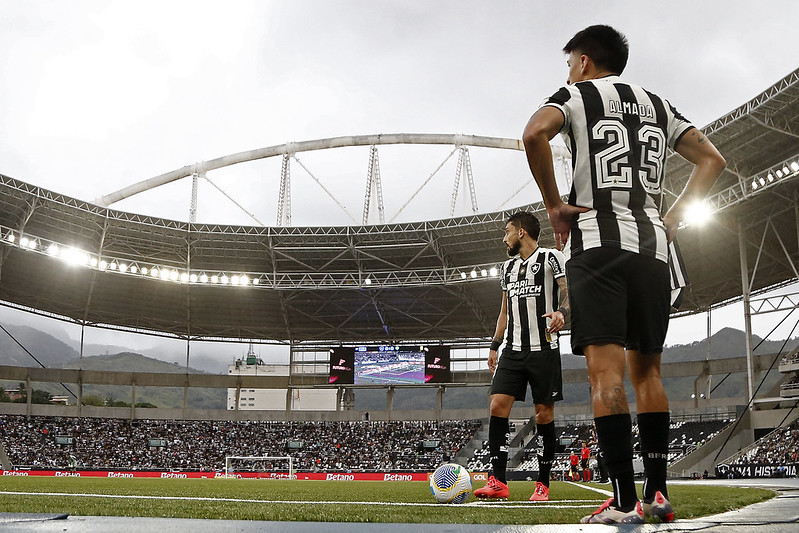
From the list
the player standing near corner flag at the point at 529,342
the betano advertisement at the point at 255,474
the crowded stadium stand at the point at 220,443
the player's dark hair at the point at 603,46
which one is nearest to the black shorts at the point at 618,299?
the player's dark hair at the point at 603,46

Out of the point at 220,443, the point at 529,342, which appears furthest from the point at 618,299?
the point at 220,443

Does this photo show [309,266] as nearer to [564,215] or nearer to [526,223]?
[526,223]

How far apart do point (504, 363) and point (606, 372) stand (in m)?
3.66

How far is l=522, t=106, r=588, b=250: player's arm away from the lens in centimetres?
329

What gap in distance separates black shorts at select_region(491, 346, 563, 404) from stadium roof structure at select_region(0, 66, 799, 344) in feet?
67.9

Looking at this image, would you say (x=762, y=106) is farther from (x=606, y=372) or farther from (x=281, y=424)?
(x=281, y=424)

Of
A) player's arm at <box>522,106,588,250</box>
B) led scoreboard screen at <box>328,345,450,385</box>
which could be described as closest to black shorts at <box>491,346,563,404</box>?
player's arm at <box>522,106,588,250</box>

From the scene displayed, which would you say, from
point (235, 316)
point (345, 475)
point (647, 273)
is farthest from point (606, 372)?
point (235, 316)

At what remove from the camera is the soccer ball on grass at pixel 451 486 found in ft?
18.0

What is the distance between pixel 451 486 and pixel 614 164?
311cm

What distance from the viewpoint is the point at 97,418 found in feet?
134

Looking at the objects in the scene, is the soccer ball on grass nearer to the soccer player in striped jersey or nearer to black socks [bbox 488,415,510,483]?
black socks [bbox 488,415,510,483]

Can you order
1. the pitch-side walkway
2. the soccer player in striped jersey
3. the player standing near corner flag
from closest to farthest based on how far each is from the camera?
the pitch-side walkway
the soccer player in striped jersey
the player standing near corner flag

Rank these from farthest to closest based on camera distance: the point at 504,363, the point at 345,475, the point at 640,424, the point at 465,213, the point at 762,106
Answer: the point at 465,213 < the point at 345,475 < the point at 762,106 < the point at 504,363 < the point at 640,424
